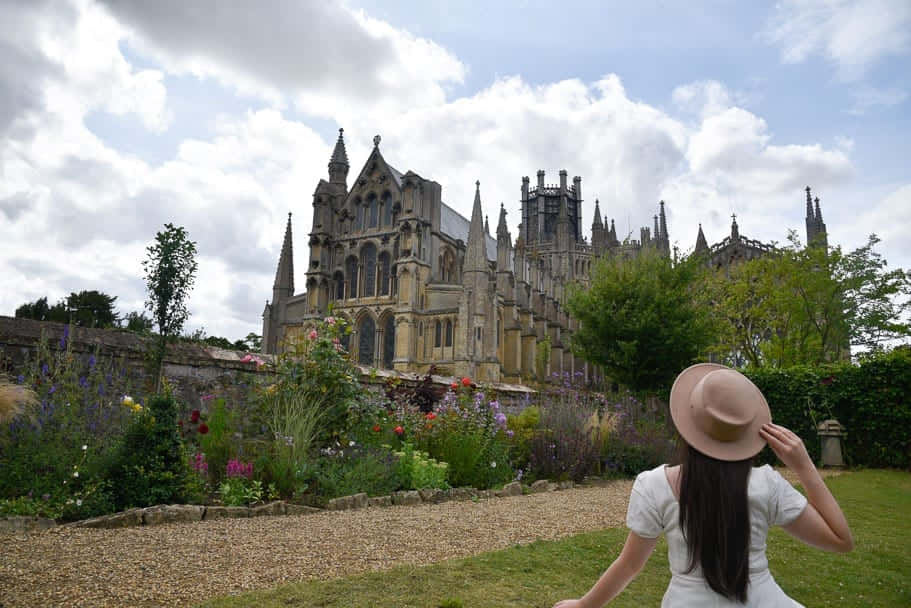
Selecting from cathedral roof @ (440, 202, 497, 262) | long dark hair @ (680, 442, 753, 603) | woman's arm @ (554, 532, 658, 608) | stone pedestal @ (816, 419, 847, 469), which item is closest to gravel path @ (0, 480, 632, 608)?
woman's arm @ (554, 532, 658, 608)

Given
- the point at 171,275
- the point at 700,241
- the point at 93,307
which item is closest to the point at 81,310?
the point at 93,307

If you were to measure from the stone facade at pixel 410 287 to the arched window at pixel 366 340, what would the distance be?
0.07 m

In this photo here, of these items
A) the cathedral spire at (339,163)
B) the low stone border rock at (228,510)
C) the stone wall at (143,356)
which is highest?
the cathedral spire at (339,163)

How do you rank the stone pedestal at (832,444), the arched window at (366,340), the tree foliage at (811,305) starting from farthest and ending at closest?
the arched window at (366,340) → the tree foliage at (811,305) → the stone pedestal at (832,444)

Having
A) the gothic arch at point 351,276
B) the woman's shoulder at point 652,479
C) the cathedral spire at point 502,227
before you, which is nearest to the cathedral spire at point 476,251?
the cathedral spire at point 502,227

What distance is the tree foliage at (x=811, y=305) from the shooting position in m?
22.9

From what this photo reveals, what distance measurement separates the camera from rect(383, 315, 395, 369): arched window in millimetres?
35906

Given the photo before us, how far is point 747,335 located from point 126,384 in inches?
1042

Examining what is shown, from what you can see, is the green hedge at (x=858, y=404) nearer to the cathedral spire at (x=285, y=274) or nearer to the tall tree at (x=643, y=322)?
the tall tree at (x=643, y=322)

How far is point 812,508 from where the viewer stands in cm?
175

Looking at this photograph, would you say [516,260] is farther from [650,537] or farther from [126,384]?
[650,537]

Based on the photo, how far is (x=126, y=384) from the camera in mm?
7652

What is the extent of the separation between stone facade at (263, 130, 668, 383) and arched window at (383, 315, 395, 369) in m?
0.06

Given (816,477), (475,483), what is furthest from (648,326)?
(816,477)
